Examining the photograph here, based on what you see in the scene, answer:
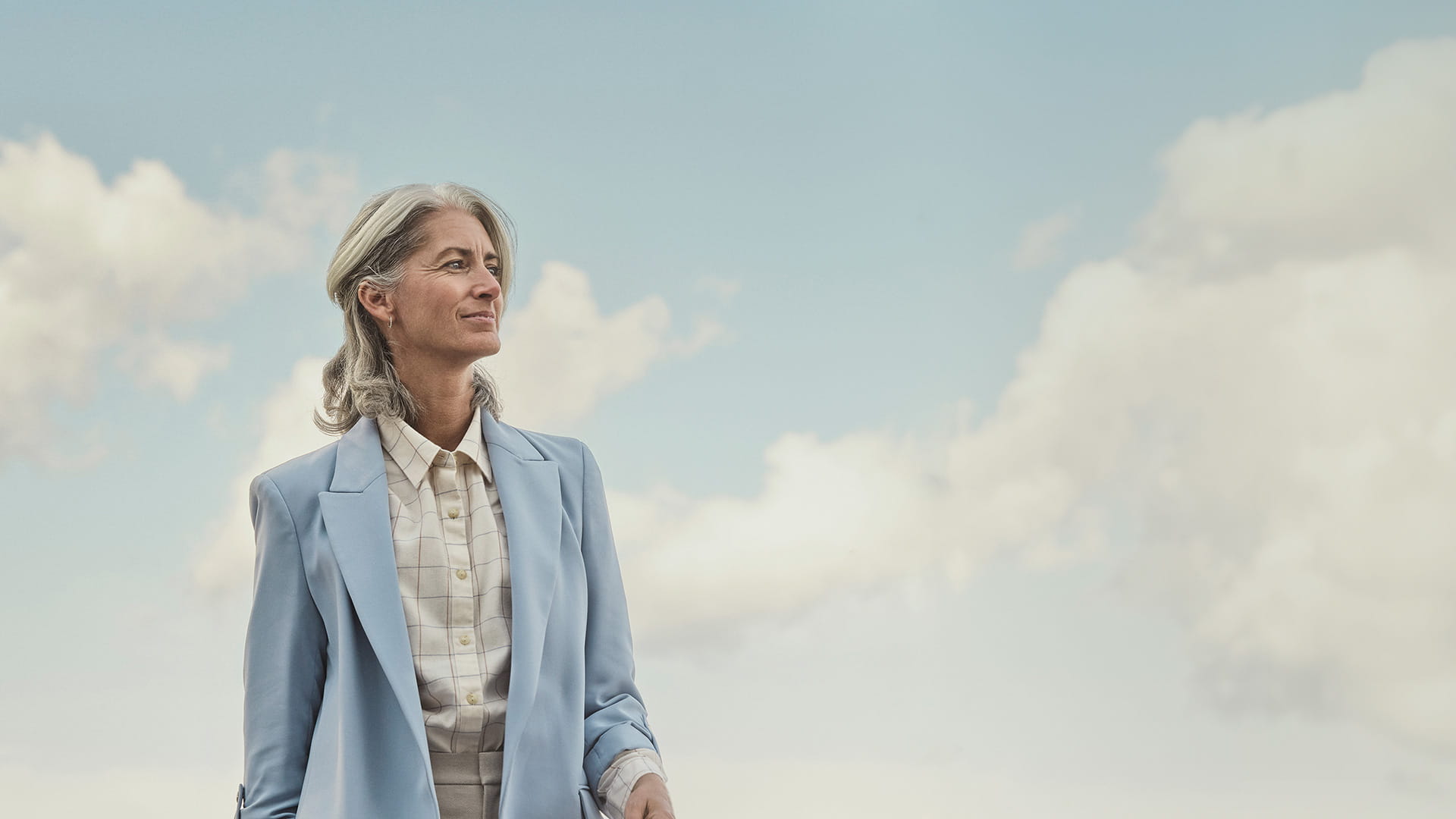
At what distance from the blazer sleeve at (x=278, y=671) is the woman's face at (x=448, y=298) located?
1.11 feet

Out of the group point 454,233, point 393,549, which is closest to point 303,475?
point 393,549

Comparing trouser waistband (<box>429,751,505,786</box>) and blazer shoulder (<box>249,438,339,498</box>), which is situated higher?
blazer shoulder (<box>249,438,339,498</box>)

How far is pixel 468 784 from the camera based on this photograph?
6.63 feet

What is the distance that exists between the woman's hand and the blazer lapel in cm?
19

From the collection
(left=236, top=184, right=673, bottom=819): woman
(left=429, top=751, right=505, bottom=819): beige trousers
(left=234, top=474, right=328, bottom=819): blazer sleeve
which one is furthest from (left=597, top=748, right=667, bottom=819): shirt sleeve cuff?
(left=234, top=474, right=328, bottom=819): blazer sleeve

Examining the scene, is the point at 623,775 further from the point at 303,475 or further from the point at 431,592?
the point at 303,475

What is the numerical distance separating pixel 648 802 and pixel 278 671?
605 millimetres

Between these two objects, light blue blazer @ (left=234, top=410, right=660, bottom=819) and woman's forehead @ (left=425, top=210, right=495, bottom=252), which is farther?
woman's forehead @ (left=425, top=210, right=495, bottom=252)

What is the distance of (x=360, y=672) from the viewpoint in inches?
79.6

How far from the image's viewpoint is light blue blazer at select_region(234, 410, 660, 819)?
1970 millimetres

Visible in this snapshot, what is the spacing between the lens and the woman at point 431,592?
199cm

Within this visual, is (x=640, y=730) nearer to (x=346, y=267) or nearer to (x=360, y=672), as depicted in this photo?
(x=360, y=672)

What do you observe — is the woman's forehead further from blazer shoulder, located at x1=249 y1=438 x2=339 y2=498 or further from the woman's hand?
the woman's hand

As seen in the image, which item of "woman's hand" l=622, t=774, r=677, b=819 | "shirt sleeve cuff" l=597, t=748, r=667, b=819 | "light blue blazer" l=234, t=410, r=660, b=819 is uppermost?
"light blue blazer" l=234, t=410, r=660, b=819
